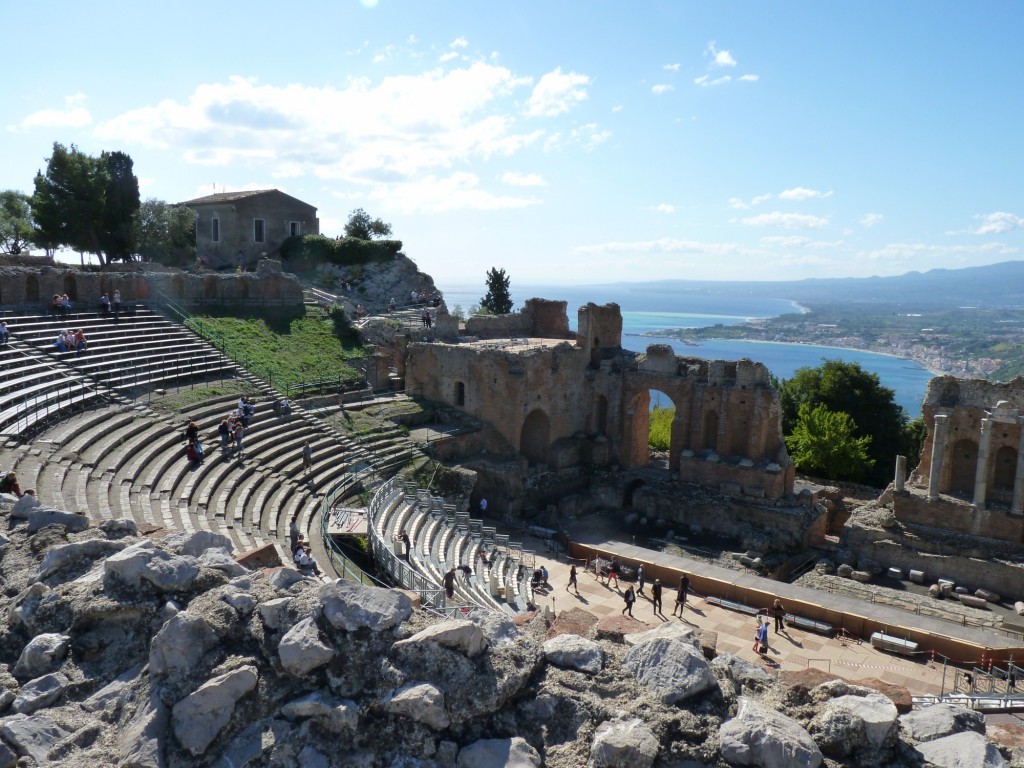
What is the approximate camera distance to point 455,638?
22.2 feet

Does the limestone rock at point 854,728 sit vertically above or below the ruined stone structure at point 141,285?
below

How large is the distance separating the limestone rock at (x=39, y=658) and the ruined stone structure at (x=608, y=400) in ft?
77.1

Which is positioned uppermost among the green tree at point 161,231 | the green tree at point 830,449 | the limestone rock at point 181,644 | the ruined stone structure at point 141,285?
the green tree at point 161,231

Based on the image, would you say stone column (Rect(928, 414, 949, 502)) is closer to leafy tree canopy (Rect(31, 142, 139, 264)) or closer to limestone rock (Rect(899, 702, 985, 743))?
limestone rock (Rect(899, 702, 985, 743))

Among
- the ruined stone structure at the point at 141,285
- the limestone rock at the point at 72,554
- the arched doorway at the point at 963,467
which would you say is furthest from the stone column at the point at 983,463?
the ruined stone structure at the point at 141,285

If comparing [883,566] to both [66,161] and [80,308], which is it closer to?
[80,308]

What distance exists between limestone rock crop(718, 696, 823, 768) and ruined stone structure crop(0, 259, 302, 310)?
92.9 ft

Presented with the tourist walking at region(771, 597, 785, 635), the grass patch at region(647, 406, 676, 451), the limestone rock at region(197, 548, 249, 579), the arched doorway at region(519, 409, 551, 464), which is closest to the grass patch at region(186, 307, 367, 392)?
the arched doorway at region(519, 409, 551, 464)

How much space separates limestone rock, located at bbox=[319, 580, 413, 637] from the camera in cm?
678

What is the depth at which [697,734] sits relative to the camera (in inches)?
253

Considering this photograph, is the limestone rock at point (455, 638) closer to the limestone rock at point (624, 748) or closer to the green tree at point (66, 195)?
the limestone rock at point (624, 748)

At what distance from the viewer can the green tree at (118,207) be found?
4241 centimetres

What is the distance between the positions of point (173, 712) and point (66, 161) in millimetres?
41340

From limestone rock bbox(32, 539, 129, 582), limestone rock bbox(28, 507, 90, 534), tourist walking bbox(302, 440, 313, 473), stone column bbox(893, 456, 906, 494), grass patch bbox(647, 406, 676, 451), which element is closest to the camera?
limestone rock bbox(32, 539, 129, 582)
